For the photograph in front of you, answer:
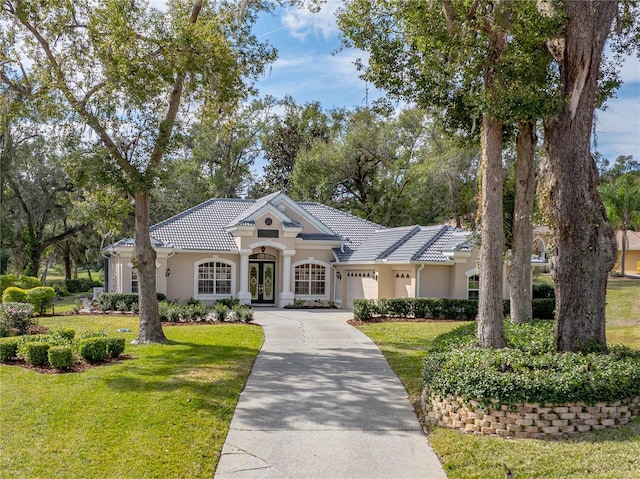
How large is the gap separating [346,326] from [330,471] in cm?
1130

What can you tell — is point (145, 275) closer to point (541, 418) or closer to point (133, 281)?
point (133, 281)

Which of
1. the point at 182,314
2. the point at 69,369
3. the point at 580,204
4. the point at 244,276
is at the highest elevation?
the point at 580,204

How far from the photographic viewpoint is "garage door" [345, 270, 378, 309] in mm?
22188

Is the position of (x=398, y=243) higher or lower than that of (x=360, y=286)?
higher

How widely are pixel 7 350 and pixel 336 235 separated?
1626cm

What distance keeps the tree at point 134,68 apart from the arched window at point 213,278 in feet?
31.3

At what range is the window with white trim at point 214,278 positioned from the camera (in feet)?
75.8

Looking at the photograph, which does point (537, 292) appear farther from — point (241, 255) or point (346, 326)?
point (241, 255)

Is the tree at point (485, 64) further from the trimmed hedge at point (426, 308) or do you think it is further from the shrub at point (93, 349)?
the trimmed hedge at point (426, 308)

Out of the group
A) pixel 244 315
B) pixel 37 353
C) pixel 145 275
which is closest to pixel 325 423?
pixel 37 353

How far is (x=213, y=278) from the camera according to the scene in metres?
23.2

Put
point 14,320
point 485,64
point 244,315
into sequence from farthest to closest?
point 244,315 → point 14,320 → point 485,64

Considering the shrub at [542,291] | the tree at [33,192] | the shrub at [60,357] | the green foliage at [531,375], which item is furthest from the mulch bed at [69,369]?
the tree at [33,192]

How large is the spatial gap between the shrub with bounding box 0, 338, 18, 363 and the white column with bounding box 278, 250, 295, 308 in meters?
13.4
